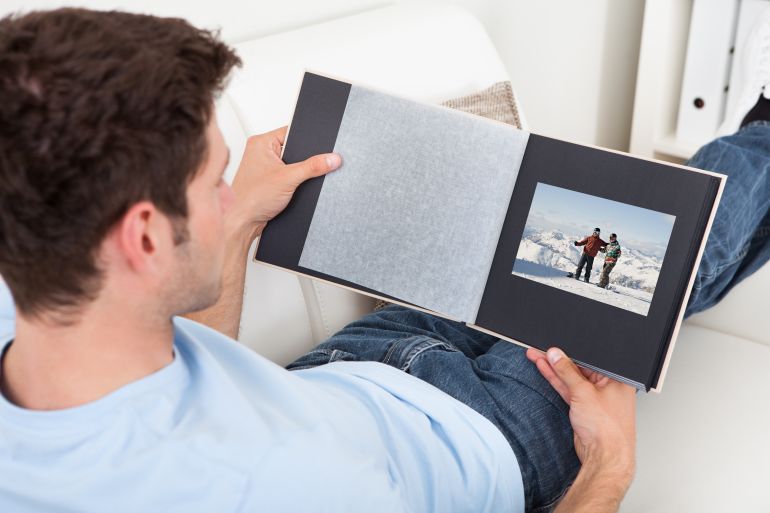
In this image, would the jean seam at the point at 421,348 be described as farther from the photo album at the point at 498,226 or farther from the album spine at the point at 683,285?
the album spine at the point at 683,285

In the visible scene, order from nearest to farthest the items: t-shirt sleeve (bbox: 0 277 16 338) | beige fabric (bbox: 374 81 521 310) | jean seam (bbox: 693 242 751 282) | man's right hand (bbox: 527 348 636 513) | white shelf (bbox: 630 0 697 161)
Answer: t-shirt sleeve (bbox: 0 277 16 338)
man's right hand (bbox: 527 348 636 513)
jean seam (bbox: 693 242 751 282)
beige fabric (bbox: 374 81 521 310)
white shelf (bbox: 630 0 697 161)

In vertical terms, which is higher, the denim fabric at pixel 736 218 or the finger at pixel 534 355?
the denim fabric at pixel 736 218

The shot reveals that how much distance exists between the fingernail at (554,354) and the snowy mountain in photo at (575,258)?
0.10 m

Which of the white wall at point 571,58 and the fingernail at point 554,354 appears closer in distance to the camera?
the fingernail at point 554,354

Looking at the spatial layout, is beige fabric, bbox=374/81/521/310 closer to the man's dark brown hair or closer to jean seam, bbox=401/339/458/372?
jean seam, bbox=401/339/458/372

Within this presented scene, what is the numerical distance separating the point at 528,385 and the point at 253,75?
0.63 metres

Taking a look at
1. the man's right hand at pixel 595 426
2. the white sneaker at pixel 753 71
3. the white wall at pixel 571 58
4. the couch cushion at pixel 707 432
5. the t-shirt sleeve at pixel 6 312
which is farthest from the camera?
the white wall at pixel 571 58

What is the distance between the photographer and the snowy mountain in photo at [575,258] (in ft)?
3.54

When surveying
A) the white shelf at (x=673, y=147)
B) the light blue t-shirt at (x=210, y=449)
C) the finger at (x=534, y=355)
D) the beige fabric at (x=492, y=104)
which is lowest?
the light blue t-shirt at (x=210, y=449)

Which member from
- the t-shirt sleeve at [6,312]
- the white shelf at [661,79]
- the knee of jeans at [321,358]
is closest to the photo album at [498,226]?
the knee of jeans at [321,358]

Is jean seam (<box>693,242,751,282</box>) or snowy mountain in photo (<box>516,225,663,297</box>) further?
jean seam (<box>693,242,751,282</box>)

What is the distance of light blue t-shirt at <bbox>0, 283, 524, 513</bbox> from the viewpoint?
0.72 meters

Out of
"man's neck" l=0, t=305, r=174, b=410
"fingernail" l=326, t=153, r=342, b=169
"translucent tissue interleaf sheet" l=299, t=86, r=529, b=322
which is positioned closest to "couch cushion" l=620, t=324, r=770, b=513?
"translucent tissue interleaf sheet" l=299, t=86, r=529, b=322

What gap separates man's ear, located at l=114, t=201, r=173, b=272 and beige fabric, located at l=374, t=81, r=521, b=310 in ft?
2.41
